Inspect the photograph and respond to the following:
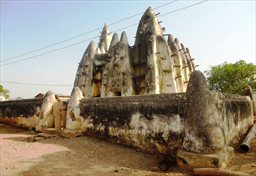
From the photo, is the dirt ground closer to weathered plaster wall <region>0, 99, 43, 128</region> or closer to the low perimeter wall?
the low perimeter wall

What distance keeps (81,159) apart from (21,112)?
24.2ft

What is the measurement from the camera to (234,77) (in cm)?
2761

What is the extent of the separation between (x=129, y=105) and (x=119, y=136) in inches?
41.0

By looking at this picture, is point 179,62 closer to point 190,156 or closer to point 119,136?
point 119,136

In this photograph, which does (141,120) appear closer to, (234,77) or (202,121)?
(202,121)

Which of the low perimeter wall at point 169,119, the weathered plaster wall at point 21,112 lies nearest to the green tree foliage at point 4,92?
the weathered plaster wall at point 21,112

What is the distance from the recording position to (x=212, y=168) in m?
4.89

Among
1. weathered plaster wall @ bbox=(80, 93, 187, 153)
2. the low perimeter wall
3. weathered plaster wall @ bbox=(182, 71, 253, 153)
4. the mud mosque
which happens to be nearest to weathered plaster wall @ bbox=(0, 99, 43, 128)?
the mud mosque

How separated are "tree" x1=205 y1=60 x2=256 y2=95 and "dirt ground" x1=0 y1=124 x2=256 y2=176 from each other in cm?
2027

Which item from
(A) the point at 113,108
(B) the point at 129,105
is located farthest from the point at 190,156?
(A) the point at 113,108

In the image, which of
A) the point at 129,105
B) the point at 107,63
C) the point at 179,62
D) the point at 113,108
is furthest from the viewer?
the point at 107,63

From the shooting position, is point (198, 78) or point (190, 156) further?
point (198, 78)

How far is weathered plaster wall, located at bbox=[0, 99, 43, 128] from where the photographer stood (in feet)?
38.0

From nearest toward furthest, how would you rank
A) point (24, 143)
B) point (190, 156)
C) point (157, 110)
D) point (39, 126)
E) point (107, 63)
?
1. point (190, 156)
2. point (157, 110)
3. point (24, 143)
4. point (39, 126)
5. point (107, 63)
